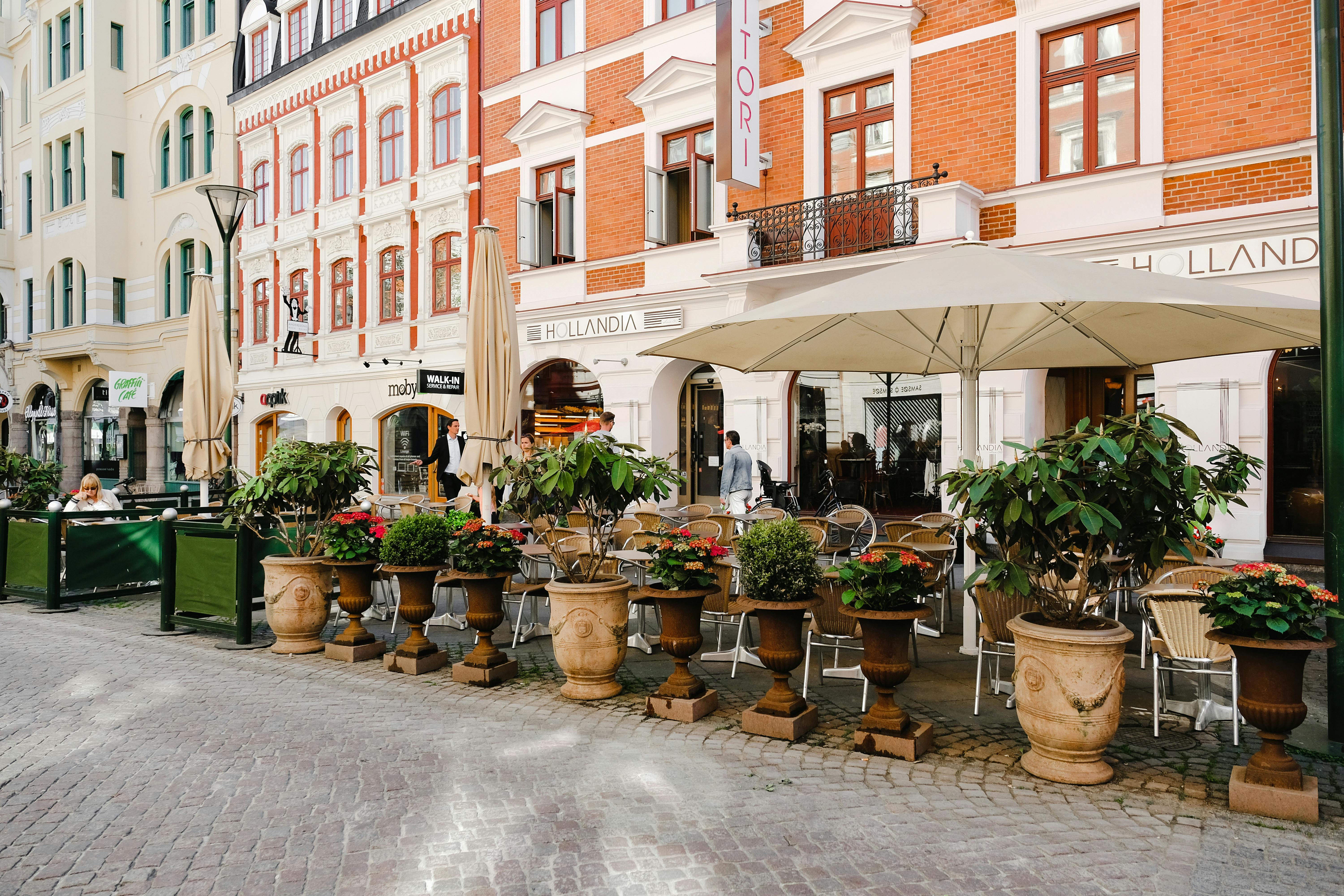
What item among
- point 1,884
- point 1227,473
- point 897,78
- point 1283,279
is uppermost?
point 897,78

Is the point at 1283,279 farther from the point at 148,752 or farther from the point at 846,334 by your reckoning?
the point at 148,752

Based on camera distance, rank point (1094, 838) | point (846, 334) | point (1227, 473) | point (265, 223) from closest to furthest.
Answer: point (1094, 838)
point (1227, 473)
point (846, 334)
point (265, 223)

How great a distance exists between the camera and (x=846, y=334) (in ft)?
21.5

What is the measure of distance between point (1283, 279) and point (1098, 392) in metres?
2.67

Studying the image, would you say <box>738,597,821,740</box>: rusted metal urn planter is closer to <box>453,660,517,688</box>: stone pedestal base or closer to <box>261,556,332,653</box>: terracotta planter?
<box>453,660,517,688</box>: stone pedestal base

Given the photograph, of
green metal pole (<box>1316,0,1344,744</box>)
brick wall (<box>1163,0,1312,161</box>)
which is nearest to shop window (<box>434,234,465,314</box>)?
brick wall (<box>1163,0,1312,161</box>)

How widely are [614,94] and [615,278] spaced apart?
314 centimetres

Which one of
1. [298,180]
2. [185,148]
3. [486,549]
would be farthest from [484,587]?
[185,148]

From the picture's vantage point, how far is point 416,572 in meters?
6.31

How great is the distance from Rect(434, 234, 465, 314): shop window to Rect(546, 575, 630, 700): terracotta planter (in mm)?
12748

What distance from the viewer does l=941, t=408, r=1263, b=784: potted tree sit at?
4.03m

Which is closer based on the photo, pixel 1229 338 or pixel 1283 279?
pixel 1229 338

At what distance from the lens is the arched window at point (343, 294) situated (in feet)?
64.0

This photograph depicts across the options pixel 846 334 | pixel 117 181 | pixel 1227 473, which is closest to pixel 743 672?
pixel 846 334
